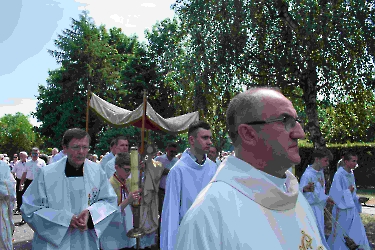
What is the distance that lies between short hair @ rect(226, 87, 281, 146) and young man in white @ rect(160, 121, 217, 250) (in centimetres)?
310

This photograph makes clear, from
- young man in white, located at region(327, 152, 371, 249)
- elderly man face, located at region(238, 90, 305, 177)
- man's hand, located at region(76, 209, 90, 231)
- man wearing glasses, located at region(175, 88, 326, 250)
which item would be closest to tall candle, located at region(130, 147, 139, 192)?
man's hand, located at region(76, 209, 90, 231)

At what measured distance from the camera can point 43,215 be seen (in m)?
4.50

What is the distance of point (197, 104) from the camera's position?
552 inches

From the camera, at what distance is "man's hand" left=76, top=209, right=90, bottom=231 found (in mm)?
4461

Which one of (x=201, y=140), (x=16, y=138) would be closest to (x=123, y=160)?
(x=201, y=140)

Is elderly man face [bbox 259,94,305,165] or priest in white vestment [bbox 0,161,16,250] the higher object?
elderly man face [bbox 259,94,305,165]

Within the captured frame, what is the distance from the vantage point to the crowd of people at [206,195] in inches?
68.7

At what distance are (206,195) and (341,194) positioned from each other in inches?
305

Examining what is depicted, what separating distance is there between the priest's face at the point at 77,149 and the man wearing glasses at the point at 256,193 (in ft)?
9.17

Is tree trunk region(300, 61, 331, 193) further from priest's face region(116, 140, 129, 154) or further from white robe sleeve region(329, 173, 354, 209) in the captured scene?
priest's face region(116, 140, 129, 154)

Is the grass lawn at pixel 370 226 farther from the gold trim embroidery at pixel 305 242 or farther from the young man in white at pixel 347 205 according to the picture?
the gold trim embroidery at pixel 305 242

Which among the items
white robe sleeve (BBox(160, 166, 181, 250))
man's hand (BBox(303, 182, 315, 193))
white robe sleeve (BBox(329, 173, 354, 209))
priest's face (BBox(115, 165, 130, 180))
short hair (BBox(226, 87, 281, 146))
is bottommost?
white robe sleeve (BBox(329, 173, 354, 209))

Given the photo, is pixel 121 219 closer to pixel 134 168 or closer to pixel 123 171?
pixel 123 171

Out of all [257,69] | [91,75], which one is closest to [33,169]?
[257,69]
